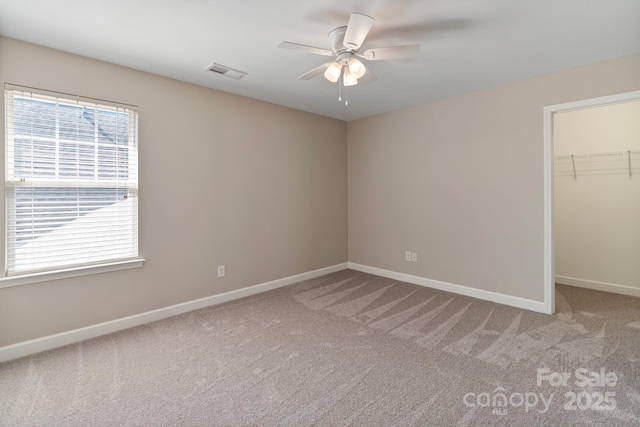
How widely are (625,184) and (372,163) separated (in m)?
3.12

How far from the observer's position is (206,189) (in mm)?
3473

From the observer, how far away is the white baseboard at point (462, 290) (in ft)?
10.9

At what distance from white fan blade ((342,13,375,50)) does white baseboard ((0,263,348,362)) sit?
2.95 metres

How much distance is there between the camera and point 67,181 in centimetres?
262

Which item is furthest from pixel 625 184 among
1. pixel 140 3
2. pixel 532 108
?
pixel 140 3

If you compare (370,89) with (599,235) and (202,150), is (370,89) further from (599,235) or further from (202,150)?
(599,235)

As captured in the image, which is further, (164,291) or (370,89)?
(370,89)

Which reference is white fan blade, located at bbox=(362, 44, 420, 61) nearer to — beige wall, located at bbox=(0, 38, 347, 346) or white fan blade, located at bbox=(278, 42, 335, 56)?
white fan blade, located at bbox=(278, 42, 335, 56)

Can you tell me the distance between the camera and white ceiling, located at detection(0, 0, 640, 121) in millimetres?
2000

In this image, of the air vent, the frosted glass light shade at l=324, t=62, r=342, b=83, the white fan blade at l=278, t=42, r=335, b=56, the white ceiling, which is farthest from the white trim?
the air vent

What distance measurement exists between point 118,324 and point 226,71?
2.62 m

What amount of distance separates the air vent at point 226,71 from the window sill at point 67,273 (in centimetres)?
197

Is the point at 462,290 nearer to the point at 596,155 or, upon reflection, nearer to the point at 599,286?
the point at 599,286

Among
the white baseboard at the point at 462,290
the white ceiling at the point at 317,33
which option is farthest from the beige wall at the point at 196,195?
the white baseboard at the point at 462,290
